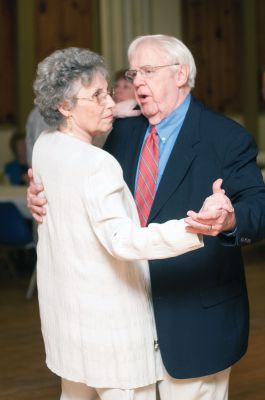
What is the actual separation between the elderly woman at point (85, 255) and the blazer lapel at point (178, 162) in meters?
0.18

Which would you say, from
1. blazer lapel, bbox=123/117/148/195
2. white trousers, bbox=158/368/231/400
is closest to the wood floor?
white trousers, bbox=158/368/231/400

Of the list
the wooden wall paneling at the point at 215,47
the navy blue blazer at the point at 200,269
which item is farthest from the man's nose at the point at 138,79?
the wooden wall paneling at the point at 215,47

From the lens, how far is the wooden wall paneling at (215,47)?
491 inches

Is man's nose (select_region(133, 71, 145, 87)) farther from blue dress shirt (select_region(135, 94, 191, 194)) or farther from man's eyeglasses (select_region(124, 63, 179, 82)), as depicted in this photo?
blue dress shirt (select_region(135, 94, 191, 194))

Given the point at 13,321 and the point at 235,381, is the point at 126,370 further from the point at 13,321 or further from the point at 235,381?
the point at 13,321

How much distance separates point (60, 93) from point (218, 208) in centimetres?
63

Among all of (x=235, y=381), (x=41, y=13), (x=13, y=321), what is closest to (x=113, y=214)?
(x=235, y=381)

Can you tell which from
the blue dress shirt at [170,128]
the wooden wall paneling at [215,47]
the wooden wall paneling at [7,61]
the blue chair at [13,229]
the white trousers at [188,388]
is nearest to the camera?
the white trousers at [188,388]

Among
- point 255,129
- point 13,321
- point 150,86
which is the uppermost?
point 150,86

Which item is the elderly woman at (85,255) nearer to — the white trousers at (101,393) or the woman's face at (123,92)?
the white trousers at (101,393)

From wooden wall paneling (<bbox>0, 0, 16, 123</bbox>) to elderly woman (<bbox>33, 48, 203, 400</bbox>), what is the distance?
8033mm

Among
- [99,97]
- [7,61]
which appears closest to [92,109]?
[99,97]

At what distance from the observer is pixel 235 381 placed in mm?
5141

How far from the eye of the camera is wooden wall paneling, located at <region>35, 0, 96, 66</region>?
35.8 ft
